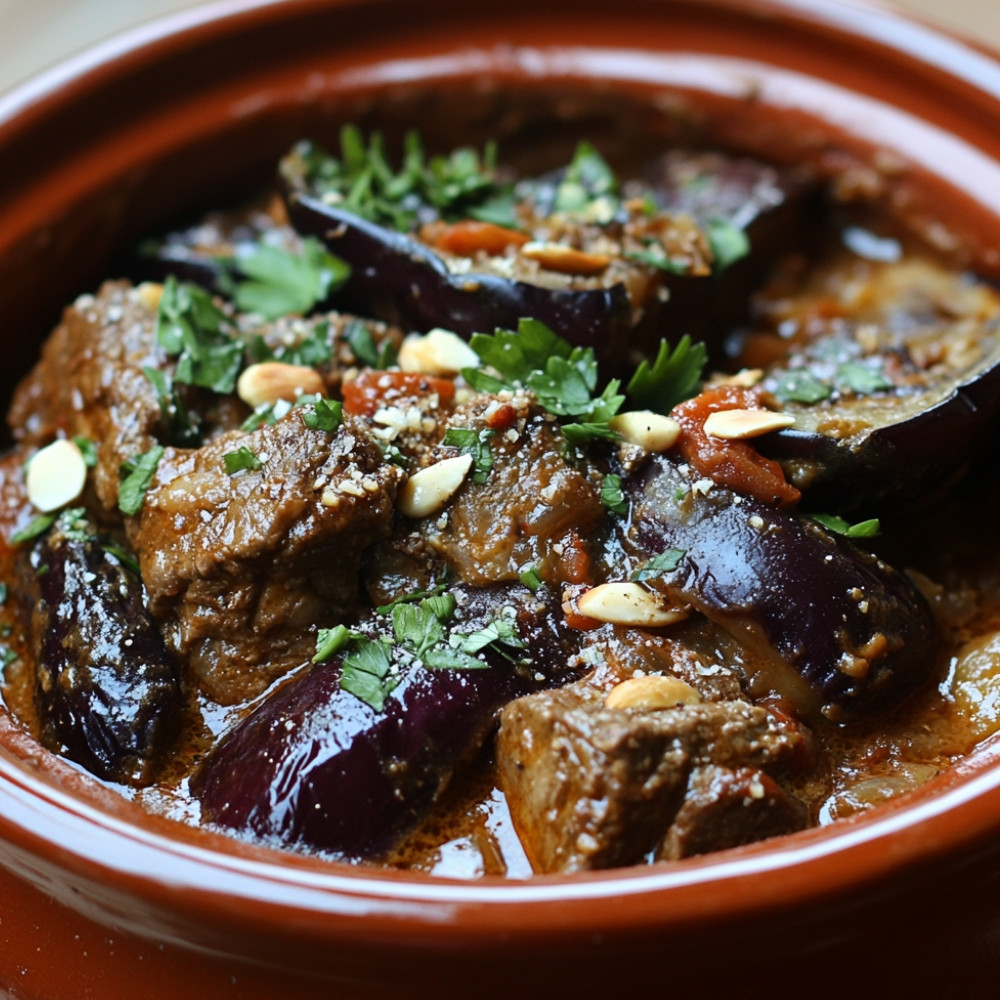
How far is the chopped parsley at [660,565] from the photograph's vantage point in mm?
1956

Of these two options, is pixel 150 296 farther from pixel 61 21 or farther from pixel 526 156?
pixel 61 21

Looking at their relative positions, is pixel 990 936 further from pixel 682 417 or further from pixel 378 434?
pixel 378 434

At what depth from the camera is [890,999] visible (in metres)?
1.62

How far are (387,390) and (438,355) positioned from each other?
0.50 ft

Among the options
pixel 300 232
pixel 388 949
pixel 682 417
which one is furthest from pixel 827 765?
pixel 300 232

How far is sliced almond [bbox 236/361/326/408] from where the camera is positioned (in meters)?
2.23

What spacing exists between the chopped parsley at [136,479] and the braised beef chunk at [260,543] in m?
0.04

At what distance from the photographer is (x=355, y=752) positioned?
1790 millimetres

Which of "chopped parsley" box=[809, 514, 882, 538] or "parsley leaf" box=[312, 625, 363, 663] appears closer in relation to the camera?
"parsley leaf" box=[312, 625, 363, 663]

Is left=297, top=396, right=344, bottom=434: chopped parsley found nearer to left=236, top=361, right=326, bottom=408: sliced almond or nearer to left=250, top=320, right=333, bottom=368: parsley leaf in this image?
left=236, top=361, right=326, bottom=408: sliced almond

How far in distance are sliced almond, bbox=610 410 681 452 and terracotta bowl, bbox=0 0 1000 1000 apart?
0.72m

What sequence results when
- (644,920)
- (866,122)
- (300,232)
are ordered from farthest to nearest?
1. (866,122)
2. (300,232)
3. (644,920)

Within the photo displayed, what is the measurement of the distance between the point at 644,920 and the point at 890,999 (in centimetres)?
48

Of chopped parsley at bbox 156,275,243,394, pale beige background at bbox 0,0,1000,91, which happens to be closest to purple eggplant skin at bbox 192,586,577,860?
chopped parsley at bbox 156,275,243,394
